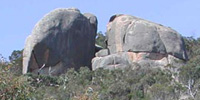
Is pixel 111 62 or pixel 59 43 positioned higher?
pixel 59 43

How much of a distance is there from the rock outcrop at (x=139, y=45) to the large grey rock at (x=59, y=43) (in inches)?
50.7

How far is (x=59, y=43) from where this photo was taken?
140 ft

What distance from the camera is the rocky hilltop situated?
41594 mm

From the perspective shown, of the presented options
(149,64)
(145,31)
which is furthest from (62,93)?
(145,31)

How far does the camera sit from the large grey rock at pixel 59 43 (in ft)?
137

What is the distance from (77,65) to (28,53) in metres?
3.44

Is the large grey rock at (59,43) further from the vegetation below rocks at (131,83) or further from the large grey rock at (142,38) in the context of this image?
the vegetation below rocks at (131,83)

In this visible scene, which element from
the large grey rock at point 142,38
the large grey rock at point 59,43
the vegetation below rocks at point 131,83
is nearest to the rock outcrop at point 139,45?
the large grey rock at point 142,38

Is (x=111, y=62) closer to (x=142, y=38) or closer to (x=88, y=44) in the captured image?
(x=142, y=38)

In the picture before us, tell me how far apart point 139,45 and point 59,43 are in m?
5.15

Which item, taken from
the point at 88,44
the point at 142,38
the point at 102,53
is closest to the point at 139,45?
the point at 142,38

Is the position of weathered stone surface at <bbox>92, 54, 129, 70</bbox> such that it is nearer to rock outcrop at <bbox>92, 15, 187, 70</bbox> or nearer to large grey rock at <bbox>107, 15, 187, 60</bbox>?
rock outcrop at <bbox>92, 15, 187, 70</bbox>

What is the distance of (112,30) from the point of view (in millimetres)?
43969

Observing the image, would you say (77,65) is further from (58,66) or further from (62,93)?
(62,93)
